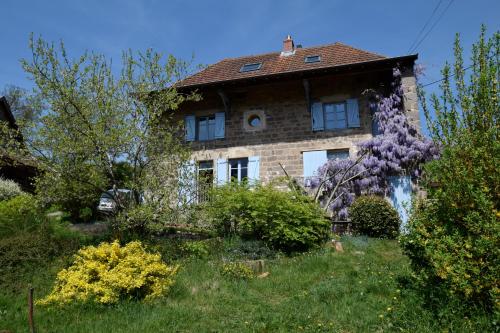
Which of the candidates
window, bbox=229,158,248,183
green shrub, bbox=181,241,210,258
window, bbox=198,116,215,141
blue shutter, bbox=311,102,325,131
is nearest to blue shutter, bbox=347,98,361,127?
blue shutter, bbox=311,102,325,131

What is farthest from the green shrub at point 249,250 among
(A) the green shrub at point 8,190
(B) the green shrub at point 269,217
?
(A) the green shrub at point 8,190

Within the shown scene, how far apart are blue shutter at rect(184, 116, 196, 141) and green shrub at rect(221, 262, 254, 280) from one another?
789cm

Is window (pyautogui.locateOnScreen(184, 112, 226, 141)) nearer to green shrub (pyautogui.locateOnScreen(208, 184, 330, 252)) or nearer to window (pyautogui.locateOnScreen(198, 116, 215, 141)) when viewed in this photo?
Result: window (pyautogui.locateOnScreen(198, 116, 215, 141))

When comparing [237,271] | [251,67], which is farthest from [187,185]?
[251,67]

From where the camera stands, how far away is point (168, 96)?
8.17m

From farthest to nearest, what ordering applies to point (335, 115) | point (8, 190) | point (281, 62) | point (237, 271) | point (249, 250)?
point (281, 62) → point (335, 115) → point (8, 190) → point (249, 250) → point (237, 271)

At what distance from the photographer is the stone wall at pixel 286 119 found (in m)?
12.4

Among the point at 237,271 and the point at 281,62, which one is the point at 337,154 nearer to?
the point at 281,62

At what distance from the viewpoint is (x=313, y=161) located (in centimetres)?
1233

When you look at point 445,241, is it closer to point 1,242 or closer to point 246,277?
point 246,277

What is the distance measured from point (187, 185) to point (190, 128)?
6034 millimetres

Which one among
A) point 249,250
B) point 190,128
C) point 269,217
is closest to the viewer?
point 249,250

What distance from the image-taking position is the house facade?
40.0ft

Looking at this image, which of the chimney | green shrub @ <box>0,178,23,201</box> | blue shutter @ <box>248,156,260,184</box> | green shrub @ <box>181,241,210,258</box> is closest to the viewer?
green shrub @ <box>181,241,210,258</box>
